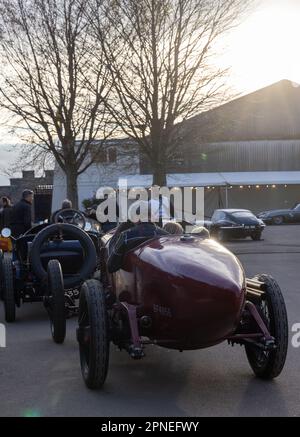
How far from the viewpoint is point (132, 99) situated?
20.2 meters

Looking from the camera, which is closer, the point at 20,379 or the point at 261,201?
the point at 20,379

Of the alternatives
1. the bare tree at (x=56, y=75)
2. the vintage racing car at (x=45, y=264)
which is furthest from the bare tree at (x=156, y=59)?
the vintage racing car at (x=45, y=264)

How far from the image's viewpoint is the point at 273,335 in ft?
18.1

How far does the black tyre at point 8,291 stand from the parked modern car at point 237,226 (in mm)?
17565

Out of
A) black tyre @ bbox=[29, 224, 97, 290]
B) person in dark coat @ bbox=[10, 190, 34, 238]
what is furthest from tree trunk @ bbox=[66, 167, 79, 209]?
black tyre @ bbox=[29, 224, 97, 290]

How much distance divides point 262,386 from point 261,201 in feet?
146

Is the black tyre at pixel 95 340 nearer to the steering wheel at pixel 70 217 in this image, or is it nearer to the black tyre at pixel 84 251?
the black tyre at pixel 84 251

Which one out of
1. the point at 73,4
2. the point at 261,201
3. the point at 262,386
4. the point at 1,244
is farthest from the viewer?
the point at 261,201

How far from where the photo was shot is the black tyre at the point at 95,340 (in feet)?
17.3

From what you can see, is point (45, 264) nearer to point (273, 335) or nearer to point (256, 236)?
point (273, 335)

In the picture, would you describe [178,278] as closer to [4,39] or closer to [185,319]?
[185,319]

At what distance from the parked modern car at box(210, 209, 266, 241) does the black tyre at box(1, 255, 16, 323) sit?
17565 millimetres

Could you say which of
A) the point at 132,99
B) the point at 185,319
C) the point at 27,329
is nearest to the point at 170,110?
the point at 132,99
